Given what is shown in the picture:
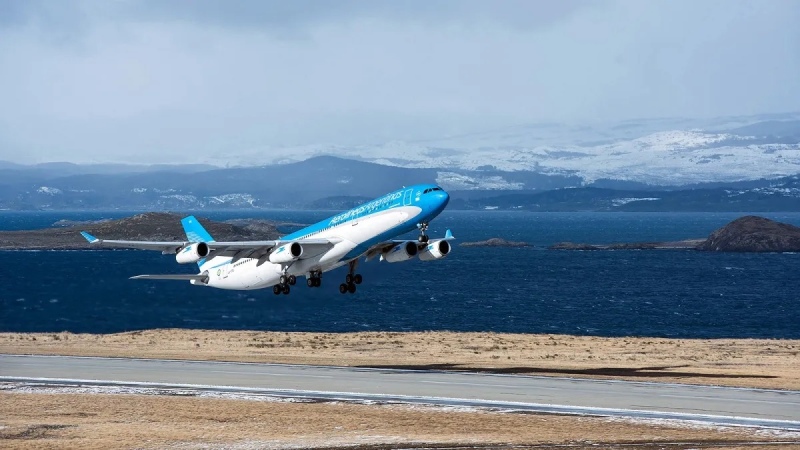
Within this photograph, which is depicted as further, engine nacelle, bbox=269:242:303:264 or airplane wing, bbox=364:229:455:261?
airplane wing, bbox=364:229:455:261

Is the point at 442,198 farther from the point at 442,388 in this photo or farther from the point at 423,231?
the point at 442,388

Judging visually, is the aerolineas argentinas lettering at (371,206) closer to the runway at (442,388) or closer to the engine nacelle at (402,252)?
the engine nacelle at (402,252)

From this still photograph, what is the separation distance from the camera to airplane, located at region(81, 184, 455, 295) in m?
62.4

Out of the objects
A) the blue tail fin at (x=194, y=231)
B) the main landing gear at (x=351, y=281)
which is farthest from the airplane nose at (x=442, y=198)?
the blue tail fin at (x=194, y=231)

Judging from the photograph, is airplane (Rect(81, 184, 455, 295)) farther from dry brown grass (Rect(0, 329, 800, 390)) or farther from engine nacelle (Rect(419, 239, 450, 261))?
dry brown grass (Rect(0, 329, 800, 390))

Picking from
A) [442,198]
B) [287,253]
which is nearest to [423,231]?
[442,198]

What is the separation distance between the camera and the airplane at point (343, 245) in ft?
205

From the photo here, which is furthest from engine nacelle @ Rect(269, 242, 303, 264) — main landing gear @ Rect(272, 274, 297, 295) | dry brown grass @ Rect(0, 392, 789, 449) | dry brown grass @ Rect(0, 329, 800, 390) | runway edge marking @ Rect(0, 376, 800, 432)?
dry brown grass @ Rect(0, 392, 789, 449)

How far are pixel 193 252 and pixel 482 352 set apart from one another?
29.0 meters

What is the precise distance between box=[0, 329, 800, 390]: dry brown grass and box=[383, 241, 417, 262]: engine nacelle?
26.6 feet

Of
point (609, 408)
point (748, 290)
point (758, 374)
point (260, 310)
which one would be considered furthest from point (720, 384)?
point (748, 290)

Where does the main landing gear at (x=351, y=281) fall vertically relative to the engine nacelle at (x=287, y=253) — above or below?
below

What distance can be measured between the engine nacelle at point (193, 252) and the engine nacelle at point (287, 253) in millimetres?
4434

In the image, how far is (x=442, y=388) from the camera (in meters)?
56.6
